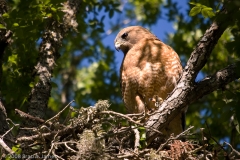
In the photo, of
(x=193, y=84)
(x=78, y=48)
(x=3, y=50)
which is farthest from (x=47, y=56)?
(x=78, y=48)

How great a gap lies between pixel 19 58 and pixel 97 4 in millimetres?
1891

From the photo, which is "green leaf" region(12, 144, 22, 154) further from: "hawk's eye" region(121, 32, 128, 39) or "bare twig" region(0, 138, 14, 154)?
"hawk's eye" region(121, 32, 128, 39)

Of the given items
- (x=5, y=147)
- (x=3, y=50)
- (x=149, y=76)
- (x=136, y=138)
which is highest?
(x=149, y=76)

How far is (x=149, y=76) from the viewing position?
6.00 m

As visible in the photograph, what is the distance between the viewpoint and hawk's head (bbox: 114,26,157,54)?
7.15 metres

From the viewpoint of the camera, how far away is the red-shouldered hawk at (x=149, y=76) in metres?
6.00

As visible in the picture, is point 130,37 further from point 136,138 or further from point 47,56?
point 136,138

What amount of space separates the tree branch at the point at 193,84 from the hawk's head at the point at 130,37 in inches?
89.7

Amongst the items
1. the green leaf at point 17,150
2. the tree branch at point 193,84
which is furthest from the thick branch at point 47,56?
the tree branch at point 193,84

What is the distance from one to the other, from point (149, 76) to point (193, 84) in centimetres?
118

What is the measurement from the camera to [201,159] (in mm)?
4535

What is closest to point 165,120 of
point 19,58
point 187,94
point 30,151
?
point 187,94

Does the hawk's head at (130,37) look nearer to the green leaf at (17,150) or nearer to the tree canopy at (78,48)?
the tree canopy at (78,48)

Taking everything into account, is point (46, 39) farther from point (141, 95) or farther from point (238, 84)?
point (238, 84)
